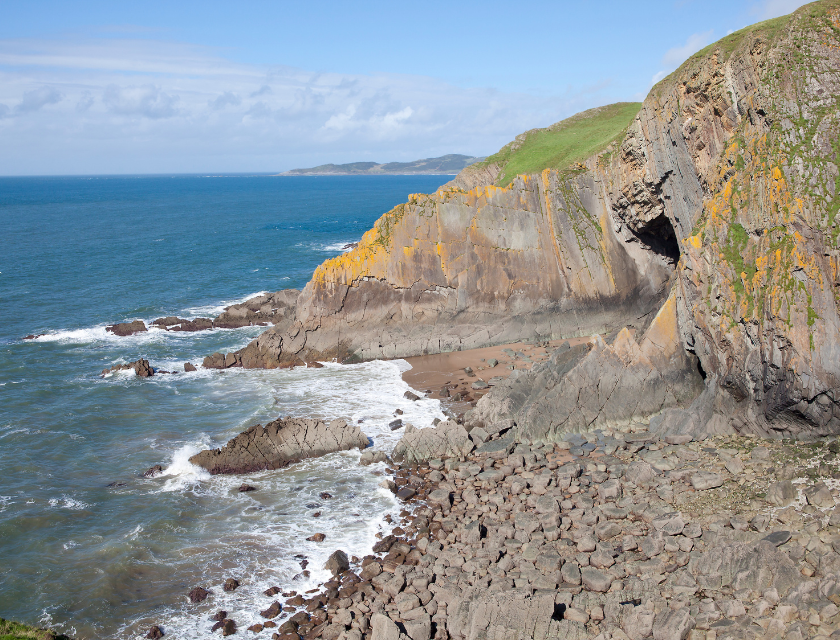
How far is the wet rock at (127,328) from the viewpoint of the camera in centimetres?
4359

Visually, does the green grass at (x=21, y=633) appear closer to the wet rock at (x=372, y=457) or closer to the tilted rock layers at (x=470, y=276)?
the wet rock at (x=372, y=457)

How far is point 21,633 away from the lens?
49.3 feet

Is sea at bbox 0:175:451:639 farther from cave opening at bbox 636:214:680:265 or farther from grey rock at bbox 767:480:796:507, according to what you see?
cave opening at bbox 636:214:680:265

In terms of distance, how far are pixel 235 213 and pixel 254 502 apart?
357 feet

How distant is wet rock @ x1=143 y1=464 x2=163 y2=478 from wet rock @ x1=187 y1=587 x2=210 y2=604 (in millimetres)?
7889

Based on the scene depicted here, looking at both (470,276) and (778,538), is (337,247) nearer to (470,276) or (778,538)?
(470,276)

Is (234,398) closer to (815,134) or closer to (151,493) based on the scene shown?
(151,493)

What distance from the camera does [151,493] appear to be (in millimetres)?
23609

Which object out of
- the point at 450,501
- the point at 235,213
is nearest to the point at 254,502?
the point at 450,501

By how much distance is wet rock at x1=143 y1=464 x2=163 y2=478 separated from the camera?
24781 mm

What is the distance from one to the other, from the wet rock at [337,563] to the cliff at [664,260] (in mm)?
9266

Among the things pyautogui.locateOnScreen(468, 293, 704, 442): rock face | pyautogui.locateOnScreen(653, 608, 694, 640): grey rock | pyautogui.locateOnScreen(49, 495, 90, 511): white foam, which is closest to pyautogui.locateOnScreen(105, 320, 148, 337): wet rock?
pyautogui.locateOnScreen(49, 495, 90, 511): white foam

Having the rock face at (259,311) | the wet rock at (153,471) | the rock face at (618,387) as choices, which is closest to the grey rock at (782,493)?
the rock face at (618,387)

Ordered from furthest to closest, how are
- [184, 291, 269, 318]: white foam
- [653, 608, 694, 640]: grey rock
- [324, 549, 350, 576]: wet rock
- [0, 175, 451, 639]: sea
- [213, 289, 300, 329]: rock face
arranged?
[184, 291, 269, 318]: white foam, [213, 289, 300, 329]: rock face, [324, 549, 350, 576]: wet rock, [0, 175, 451, 639]: sea, [653, 608, 694, 640]: grey rock
